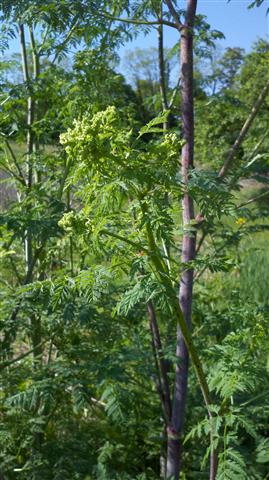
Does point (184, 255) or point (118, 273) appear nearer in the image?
point (118, 273)

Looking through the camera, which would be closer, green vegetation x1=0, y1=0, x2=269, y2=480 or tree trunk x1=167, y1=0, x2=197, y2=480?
green vegetation x1=0, y1=0, x2=269, y2=480

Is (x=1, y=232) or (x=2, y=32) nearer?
(x=2, y=32)

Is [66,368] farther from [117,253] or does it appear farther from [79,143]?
[79,143]

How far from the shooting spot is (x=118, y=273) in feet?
5.63

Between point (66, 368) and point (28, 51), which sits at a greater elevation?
point (28, 51)

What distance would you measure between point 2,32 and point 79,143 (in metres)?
2.00

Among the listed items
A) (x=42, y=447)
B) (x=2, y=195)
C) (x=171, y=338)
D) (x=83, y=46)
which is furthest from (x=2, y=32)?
(x=2, y=195)

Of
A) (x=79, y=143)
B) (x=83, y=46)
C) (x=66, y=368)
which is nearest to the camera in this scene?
(x=79, y=143)

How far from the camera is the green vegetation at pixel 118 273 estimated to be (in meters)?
1.55

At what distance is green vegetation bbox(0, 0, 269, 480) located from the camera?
1553 mm

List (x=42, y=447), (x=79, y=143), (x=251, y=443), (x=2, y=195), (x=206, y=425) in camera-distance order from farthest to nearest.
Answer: (x=2, y=195), (x=251, y=443), (x=42, y=447), (x=206, y=425), (x=79, y=143)

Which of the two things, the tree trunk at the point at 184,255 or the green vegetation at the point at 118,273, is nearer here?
the green vegetation at the point at 118,273

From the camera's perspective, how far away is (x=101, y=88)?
10.3ft

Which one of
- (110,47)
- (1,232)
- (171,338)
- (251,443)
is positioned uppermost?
(110,47)
